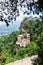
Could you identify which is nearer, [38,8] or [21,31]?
[38,8]

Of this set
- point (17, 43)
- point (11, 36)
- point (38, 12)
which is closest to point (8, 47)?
point (17, 43)

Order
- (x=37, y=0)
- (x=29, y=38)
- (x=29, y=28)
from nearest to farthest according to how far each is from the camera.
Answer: (x=37, y=0), (x=29, y=38), (x=29, y=28)

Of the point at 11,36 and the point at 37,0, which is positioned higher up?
the point at 37,0

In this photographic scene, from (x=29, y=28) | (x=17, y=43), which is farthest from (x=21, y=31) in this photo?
(x=17, y=43)

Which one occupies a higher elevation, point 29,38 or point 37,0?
point 37,0

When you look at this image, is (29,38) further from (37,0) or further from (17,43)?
(37,0)

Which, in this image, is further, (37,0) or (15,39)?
(15,39)

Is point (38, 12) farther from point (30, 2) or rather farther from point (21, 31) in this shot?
point (21, 31)

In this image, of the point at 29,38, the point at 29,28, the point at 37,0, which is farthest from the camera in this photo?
the point at 29,28
